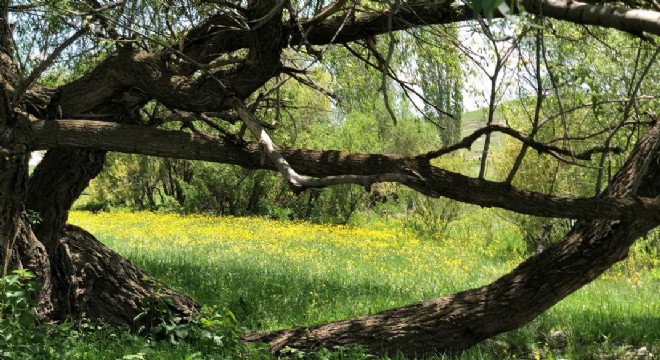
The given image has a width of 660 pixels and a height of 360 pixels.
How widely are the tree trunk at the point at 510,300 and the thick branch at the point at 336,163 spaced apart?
49 cm

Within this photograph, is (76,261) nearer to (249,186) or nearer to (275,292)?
(275,292)

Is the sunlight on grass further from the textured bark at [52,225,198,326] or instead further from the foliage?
the foliage

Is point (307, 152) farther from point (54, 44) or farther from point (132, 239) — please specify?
point (132, 239)

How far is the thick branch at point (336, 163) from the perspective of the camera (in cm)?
445

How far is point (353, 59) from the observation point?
916 cm

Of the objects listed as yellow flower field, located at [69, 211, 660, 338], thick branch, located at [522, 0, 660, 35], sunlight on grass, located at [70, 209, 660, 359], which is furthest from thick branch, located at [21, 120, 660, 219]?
yellow flower field, located at [69, 211, 660, 338]

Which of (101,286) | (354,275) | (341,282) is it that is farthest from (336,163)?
(354,275)

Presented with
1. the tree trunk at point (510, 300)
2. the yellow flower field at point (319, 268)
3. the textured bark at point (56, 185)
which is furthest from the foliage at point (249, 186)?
the tree trunk at point (510, 300)

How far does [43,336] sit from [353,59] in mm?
5529

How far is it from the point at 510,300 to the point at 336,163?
1.73 m

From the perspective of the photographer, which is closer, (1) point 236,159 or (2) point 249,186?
(1) point 236,159

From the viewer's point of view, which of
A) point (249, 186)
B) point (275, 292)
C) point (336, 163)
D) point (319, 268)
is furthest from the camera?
point (249, 186)

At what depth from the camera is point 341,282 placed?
9320mm

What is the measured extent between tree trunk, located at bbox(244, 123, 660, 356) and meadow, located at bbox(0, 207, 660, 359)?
0.61ft
